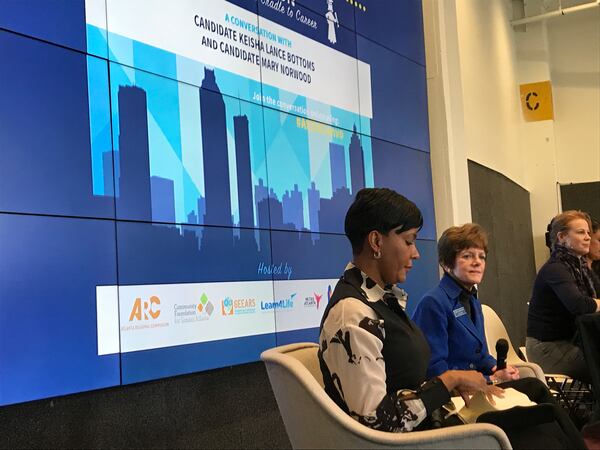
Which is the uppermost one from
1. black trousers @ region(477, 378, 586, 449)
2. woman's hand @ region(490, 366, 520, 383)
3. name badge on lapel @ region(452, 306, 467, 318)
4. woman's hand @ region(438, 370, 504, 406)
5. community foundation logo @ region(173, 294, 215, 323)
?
community foundation logo @ region(173, 294, 215, 323)

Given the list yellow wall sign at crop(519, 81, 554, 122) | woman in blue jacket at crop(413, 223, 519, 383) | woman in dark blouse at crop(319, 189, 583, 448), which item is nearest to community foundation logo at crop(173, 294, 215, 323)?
woman in blue jacket at crop(413, 223, 519, 383)

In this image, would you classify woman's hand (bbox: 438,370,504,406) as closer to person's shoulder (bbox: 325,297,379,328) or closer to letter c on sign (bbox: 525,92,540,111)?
person's shoulder (bbox: 325,297,379,328)

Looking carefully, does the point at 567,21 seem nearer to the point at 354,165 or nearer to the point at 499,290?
the point at 499,290

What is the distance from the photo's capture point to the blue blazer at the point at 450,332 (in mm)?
2568

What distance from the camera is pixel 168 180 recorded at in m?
3.18

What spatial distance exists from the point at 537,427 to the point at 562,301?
6.52 ft

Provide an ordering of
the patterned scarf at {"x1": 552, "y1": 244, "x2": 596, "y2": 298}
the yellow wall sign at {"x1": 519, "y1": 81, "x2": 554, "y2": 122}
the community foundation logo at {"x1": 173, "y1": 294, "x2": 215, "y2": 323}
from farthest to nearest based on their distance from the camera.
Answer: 1. the yellow wall sign at {"x1": 519, "y1": 81, "x2": 554, "y2": 122}
2. the patterned scarf at {"x1": 552, "y1": 244, "x2": 596, "y2": 298}
3. the community foundation logo at {"x1": 173, "y1": 294, "x2": 215, "y2": 323}

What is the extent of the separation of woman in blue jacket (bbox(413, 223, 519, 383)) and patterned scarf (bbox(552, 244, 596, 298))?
3.72 ft

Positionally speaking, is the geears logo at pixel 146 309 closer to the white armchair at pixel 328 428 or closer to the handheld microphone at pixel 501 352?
the white armchair at pixel 328 428

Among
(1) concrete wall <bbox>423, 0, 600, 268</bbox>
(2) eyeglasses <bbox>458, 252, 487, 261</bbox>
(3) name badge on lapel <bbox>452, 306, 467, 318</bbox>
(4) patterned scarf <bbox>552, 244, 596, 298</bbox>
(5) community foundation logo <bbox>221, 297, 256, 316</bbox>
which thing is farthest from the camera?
(1) concrete wall <bbox>423, 0, 600, 268</bbox>

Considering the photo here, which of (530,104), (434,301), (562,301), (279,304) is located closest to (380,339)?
(434,301)

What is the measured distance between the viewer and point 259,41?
155 inches

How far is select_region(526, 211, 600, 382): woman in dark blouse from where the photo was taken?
12.0 ft

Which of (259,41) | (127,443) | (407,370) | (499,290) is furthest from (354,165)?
(499,290)
